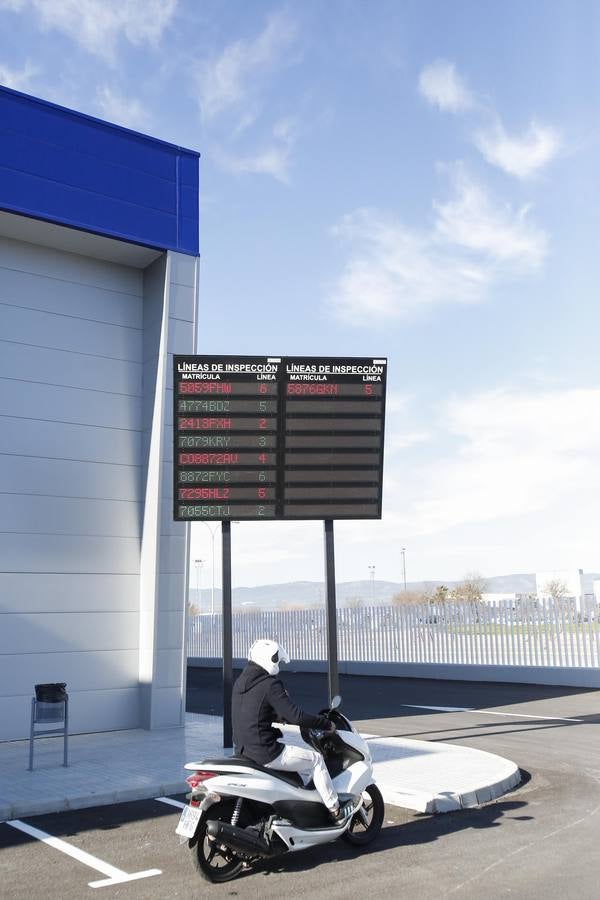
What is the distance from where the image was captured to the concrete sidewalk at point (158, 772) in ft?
28.3

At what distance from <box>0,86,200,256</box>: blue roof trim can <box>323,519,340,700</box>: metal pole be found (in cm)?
621

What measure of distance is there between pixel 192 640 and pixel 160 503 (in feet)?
77.6

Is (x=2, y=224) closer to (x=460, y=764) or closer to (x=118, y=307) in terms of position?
(x=118, y=307)

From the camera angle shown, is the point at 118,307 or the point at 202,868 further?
the point at 118,307

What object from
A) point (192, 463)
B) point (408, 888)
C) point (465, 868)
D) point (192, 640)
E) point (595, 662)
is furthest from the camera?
A: point (192, 640)

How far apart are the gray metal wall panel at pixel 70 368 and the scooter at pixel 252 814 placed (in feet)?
30.3

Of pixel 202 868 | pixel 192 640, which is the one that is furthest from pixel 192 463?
pixel 192 640

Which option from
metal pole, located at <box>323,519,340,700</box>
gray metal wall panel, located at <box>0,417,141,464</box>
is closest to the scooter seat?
metal pole, located at <box>323,519,340,700</box>

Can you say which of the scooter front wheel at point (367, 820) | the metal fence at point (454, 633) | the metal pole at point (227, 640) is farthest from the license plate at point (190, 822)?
the metal fence at point (454, 633)

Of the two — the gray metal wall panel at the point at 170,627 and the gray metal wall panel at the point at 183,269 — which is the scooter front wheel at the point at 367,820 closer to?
the gray metal wall panel at the point at 170,627

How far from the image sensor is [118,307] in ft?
50.6

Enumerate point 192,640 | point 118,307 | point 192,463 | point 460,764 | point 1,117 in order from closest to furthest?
point 460,764 < point 192,463 < point 1,117 < point 118,307 < point 192,640

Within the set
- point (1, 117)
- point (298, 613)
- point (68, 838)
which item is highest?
point (1, 117)

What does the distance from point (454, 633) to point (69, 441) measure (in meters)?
13.8
